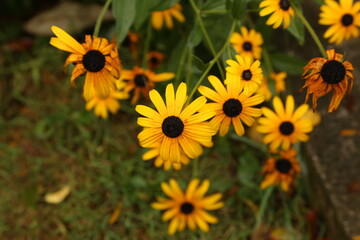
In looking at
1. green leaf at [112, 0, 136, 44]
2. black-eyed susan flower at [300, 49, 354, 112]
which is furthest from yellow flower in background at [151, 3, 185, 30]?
black-eyed susan flower at [300, 49, 354, 112]

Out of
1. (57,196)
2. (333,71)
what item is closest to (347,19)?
(333,71)

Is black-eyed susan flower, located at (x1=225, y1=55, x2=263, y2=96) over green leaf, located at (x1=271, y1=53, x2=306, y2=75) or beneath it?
over

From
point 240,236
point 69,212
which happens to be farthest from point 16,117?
point 240,236

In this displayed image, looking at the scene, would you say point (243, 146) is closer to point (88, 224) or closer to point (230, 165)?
point (230, 165)

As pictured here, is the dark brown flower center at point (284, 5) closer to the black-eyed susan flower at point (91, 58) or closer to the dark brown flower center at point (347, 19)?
the dark brown flower center at point (347, 19)

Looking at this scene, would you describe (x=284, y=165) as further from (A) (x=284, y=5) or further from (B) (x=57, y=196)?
(B) (x=57, y=196)

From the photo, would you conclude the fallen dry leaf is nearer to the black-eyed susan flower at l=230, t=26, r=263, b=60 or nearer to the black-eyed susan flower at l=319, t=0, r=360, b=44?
the black-eyed susan flower at l=230, t=26, r=263, b=60
